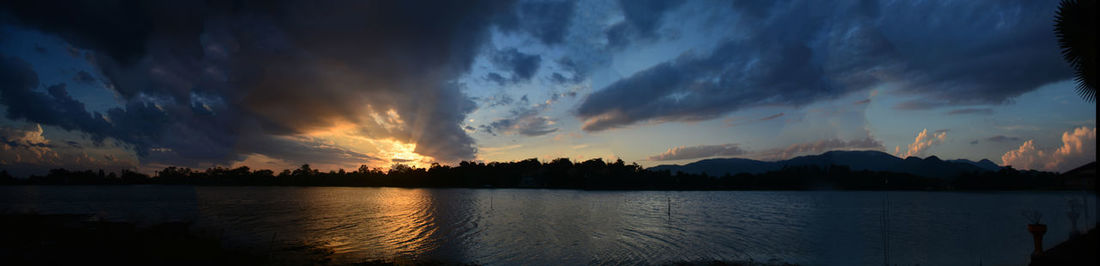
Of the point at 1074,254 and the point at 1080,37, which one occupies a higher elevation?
the point at 1080,37

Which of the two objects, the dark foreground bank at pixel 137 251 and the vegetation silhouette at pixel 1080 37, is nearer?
the vegetation silhouette at pixel 1080 37

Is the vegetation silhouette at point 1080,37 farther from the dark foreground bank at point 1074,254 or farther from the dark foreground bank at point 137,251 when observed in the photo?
the dark foreground bank at point 137,251

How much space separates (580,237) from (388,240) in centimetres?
1451

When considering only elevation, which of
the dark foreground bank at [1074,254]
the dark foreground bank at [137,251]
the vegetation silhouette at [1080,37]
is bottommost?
the dark foreground bank at [137,251]

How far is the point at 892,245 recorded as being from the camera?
1212 inches

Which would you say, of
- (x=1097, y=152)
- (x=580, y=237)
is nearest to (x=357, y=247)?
(x=580, y=237)

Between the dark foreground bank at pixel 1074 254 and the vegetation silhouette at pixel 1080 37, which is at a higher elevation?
the vegetation silhouette at pixel 1080 37

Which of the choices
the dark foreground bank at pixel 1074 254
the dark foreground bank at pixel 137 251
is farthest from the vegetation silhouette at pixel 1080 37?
the dark foreground bank at pixel 137 251

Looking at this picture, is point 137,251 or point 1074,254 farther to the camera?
point 137,251

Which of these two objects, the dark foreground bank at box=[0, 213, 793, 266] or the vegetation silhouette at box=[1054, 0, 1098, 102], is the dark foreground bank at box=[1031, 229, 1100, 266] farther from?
the dark foreground bank at box=[0, 213, 793, 266]

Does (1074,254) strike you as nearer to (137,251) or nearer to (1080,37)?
(1080,37)

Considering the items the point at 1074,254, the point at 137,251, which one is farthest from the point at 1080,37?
the point at 137,251

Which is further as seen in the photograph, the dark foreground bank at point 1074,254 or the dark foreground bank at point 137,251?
the dark foreground bank at point 137,251

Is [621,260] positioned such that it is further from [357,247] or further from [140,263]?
[140,263]
